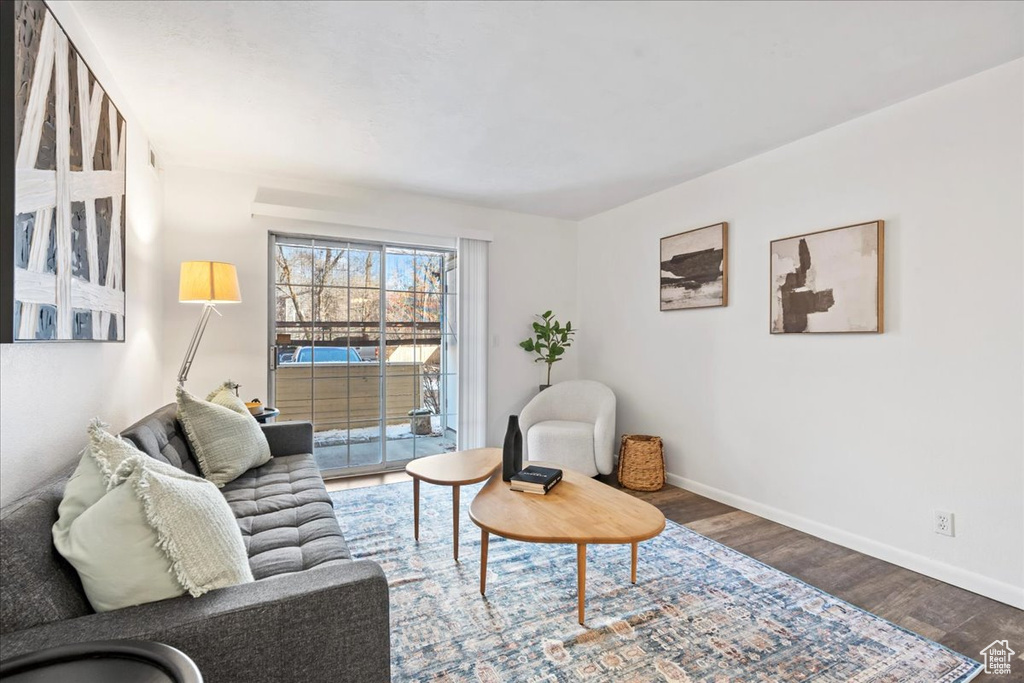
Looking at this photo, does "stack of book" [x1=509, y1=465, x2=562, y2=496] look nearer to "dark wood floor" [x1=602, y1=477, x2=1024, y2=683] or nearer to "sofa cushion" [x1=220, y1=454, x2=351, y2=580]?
"sofa cushion" [x1=220, y1=454, x2=351, y2=580]

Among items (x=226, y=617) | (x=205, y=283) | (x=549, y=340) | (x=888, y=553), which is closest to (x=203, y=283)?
(x=205, y=283)

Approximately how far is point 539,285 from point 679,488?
7.55 ft

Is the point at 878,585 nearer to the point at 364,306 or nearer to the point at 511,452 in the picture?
the point at 511,452

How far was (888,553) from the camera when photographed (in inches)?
97.9

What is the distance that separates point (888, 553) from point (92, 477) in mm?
3411

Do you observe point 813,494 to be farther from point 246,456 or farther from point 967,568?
point 246,456

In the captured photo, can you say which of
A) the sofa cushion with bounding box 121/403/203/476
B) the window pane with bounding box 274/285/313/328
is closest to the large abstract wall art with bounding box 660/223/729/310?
the window pane with bounding box 274/285/313/328

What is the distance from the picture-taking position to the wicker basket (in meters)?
3.63

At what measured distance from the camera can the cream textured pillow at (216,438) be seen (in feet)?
7.63

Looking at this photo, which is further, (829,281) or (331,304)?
(331,304)

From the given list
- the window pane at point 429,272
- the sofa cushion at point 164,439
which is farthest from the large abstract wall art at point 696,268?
the sofa cushion at point 164,439

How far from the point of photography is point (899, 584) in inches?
89.0

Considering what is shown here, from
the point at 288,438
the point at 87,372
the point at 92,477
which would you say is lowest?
the point at 288,438

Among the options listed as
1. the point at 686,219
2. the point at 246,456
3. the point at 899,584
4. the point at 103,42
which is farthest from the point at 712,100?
the point at 246,456
